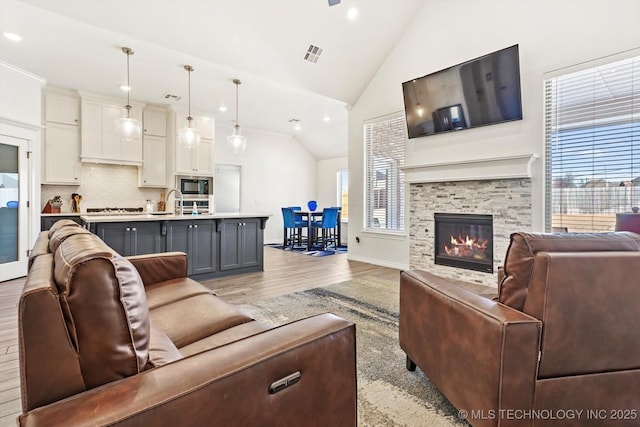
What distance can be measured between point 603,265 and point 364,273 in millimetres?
3806

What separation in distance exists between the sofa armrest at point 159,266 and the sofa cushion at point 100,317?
1550mm

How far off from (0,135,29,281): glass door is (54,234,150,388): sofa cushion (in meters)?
5.20

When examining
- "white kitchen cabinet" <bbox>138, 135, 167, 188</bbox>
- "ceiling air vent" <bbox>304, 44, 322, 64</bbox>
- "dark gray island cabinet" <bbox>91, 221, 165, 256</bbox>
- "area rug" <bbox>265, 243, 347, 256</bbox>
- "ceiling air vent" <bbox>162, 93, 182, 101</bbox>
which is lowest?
"area rug" <bbox>265, 243, 347, 256</bbox>

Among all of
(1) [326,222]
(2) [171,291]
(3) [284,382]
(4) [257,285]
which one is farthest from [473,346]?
(1) [326,222]

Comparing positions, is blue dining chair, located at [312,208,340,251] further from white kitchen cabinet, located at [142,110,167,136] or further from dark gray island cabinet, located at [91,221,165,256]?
dark gray island cabinet, located at [91,221,165,256]

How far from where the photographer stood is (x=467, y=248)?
4.54 m

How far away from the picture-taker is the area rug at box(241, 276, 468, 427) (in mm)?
1642

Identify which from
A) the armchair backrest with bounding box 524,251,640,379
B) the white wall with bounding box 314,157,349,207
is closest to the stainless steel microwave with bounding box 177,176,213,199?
the white wall with bounding box 314,157,349,207

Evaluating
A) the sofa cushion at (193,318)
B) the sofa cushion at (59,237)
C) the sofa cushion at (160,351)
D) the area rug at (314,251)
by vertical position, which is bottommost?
the area rug at (314,251)

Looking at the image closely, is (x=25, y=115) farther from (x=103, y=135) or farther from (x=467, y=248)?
(x=467, y=248)

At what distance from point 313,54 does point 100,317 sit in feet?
16.1

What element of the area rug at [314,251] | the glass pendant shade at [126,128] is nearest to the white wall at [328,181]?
the area rug at [314,251]

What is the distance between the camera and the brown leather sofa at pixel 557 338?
123 centimetres

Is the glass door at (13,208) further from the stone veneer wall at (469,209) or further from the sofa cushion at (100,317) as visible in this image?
the stone veneer wall at (469,209)
